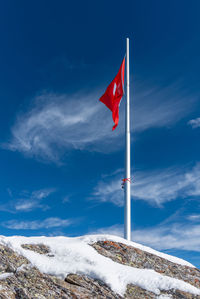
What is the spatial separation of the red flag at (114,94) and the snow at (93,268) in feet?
38.6

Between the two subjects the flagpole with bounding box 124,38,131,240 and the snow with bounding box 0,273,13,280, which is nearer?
the snow with bounding box 0,273,13,280

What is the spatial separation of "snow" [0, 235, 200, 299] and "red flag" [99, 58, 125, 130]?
11.8 m

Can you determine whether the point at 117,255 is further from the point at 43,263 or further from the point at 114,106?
the point at 114,106

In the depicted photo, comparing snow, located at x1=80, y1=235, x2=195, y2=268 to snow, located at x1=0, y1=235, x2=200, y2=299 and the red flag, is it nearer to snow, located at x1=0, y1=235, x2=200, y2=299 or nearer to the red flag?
snow, located at x1=0, y1=235, x2=200, y2=299

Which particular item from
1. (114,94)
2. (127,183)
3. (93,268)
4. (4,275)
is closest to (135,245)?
(93,268)

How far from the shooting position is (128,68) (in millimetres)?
22516

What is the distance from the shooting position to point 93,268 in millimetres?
10133

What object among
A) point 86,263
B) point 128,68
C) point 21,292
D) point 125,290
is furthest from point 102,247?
point 128,68

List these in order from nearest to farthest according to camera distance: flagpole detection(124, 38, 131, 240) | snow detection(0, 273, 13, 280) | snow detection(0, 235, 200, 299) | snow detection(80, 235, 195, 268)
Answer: snow detection(0, 273, 13, 280) → snow detection(0, 235, 200, 299) → snow detection(80, 235, 195, 268) → flagpole detection(124, 38, 131, 240)

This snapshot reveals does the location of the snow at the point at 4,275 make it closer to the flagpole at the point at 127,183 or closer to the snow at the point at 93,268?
the snow at the point at 93,268

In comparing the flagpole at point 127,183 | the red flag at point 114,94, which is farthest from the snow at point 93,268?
the red flag at point 114,94

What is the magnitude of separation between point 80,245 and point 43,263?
7.32ft

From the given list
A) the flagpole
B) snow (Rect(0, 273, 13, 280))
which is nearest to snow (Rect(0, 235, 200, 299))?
snow (Rect(0, 273, 13, 280))

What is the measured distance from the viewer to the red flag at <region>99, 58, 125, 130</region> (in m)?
21.6
